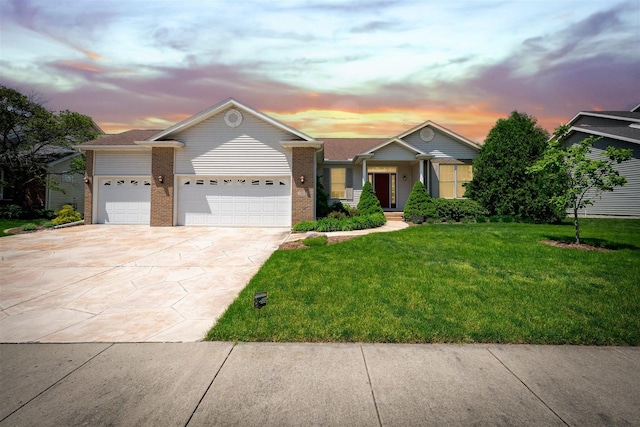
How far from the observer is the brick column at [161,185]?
14727 mm

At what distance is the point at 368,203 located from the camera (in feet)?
52.8

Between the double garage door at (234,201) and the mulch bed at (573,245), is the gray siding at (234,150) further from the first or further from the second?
the mulch bed at (573,245)

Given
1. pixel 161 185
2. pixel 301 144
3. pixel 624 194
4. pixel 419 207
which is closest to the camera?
pixel 301 144

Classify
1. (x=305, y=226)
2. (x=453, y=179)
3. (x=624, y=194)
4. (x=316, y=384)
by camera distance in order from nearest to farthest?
(x=316, y=384) → (x=305, y=226) → (x=624, y=194) → (x=453, y=179)

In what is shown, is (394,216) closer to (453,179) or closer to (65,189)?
(453,179)

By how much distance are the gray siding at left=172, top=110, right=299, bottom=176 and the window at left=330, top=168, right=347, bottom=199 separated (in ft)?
17.0

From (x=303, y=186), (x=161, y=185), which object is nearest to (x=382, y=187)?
(x=303, y=186)

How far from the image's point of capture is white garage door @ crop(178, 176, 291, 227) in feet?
48.8

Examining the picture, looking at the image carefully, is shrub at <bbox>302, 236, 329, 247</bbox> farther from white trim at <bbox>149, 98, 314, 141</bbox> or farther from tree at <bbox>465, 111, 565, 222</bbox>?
tree at <bbox>465, 111, 565, 222</bbox>

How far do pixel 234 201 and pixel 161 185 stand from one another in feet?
11.9

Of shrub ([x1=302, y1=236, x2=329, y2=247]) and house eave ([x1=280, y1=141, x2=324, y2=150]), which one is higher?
house eave ([x1=280, y1=141, x2=324, y2=150])

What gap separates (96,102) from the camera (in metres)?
17.8

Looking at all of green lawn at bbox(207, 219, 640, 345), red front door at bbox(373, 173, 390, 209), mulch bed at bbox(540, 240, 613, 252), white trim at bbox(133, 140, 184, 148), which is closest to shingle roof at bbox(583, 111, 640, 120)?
red front door at bbox(373, 173, 390, 209)

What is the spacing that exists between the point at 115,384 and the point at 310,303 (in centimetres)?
258
